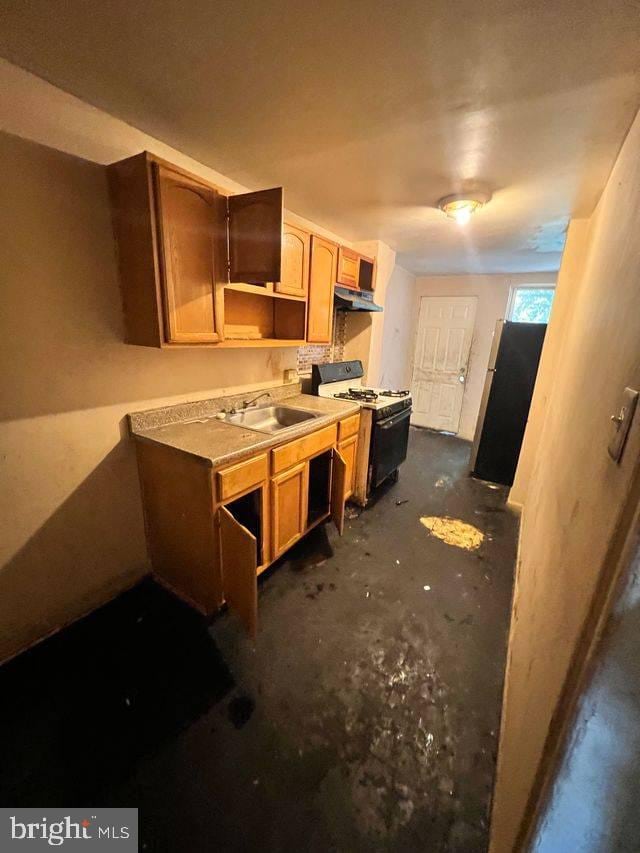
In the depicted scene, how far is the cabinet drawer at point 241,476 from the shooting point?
5.20 ft

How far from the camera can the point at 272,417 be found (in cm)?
255

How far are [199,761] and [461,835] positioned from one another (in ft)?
2.91

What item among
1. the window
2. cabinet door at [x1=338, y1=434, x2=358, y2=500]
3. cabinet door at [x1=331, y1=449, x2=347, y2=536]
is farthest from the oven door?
the window

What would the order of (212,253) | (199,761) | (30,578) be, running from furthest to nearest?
1. (212,253)
2. (30,578)
3. (199,761)

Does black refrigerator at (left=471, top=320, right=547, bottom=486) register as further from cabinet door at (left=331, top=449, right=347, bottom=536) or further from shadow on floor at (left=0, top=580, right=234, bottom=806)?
shadow on floor at (left=0, top=580, right=234, bottom=806)

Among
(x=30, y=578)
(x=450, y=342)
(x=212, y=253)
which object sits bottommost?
(x=30, y=578)

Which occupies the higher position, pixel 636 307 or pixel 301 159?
pixel 301 159

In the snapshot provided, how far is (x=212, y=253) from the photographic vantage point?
5.43 feet

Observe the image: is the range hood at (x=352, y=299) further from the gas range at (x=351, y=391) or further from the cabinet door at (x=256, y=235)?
the cabinet door at (x=256, y=235)

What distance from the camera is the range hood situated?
2.68 meters

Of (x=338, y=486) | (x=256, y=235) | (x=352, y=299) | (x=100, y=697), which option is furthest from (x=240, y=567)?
(x=352, y=299)

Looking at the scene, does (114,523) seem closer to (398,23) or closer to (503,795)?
(503,795)

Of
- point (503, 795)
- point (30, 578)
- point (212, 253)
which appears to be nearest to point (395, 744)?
Answer: point (503, 795)

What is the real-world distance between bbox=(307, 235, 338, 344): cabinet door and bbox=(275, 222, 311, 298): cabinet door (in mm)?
64
